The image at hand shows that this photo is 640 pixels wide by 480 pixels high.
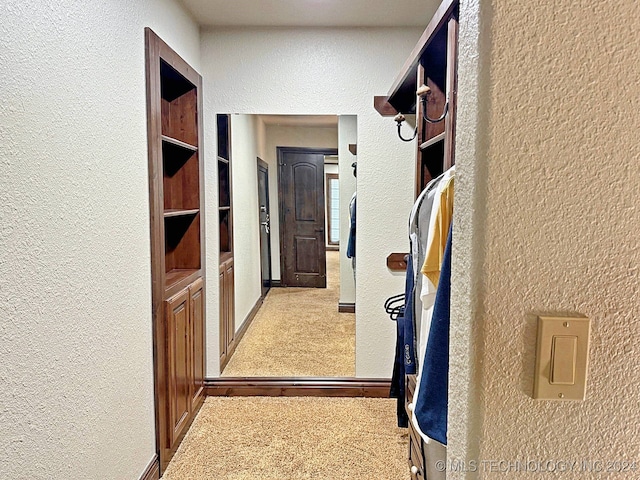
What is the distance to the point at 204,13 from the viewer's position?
8.55 feet

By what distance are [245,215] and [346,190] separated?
0.72m

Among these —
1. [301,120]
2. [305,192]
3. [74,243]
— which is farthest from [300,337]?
[74,243]

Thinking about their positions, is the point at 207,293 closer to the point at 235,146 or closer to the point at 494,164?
the point at 235,146

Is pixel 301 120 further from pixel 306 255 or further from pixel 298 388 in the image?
pixel 298 388

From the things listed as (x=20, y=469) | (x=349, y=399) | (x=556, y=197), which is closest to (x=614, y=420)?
(x=556, y=197)

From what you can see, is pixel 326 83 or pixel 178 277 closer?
pixel 178 277

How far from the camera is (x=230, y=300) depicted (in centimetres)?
313

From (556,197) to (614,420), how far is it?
33 cm

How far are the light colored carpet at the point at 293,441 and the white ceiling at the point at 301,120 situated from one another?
5.93 feet

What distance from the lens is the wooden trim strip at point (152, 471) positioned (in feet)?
6.48

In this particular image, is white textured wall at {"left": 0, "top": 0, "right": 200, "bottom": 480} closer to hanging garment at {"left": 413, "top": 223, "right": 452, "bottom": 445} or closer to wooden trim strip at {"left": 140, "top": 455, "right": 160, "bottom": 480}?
wooden trim strip at {"left": 140, "top": 455, "right": 160, "bottom": 480}

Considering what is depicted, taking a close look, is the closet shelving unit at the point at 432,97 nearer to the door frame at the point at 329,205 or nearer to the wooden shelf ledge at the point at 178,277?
the door frame at the point at 329,205

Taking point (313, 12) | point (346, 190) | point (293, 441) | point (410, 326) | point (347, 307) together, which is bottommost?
point (293, 441)

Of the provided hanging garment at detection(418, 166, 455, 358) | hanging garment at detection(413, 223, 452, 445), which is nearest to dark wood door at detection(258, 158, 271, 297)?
hanging garment at detection(418, 166, 455, 358)
